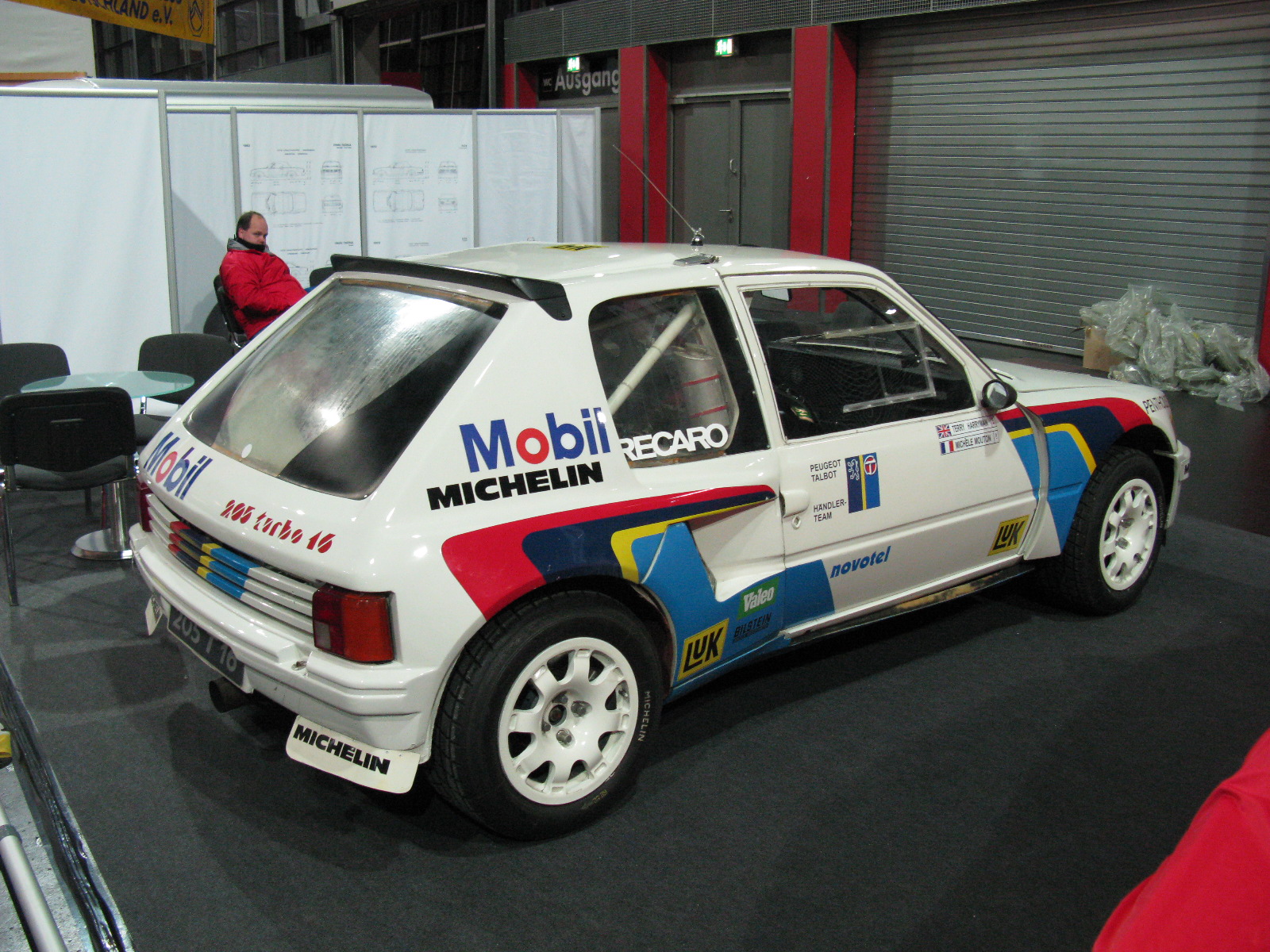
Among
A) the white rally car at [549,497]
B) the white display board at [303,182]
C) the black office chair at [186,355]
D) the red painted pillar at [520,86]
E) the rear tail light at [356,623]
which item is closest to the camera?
the rear tail light at [356,623]

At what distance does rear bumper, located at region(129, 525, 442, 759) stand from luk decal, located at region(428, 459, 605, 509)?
0.42 meters

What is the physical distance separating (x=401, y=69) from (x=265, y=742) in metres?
18.8

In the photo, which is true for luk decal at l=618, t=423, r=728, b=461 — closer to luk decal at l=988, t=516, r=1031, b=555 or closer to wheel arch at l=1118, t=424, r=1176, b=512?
luk decal at l=988, t=516, r=1031, b=555

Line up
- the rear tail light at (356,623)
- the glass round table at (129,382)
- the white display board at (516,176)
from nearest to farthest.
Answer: the rear tail light at (356,623), the glass round table at (129,382), the white display board at (516,176)

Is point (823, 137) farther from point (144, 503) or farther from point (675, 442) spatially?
point (144, 503)

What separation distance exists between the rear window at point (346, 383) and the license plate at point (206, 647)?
1.59ft

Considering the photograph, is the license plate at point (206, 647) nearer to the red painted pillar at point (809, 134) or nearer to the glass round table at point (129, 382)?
the glass round table at point (129, 382)

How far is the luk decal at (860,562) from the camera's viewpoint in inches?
143

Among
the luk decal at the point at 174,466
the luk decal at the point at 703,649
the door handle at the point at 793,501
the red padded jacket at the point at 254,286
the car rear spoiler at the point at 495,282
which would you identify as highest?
the car rear spoiler at the point at 495,282

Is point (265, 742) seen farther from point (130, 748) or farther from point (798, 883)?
point (798, 883)

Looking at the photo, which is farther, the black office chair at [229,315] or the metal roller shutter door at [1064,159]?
the metal roller shutter door at [1064,159]

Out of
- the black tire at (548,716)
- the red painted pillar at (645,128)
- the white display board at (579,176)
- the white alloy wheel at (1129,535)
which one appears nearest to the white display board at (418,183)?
the white display board at (579,176)

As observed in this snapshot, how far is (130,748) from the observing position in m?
3.61

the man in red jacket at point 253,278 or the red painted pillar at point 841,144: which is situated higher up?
the red painted pillar at point 841,144
